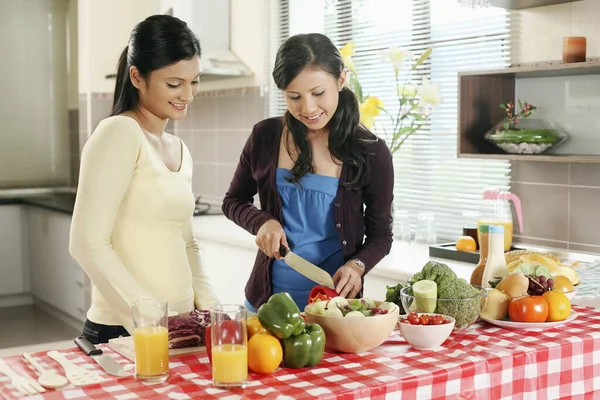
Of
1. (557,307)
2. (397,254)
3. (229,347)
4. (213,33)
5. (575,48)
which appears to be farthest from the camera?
(213,33)

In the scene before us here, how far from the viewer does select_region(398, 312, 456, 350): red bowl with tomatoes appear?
1622 millimetres

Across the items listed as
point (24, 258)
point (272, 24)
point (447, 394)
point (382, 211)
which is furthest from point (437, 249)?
point (24, 258)

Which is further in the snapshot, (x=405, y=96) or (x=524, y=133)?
(x=405, y=96)

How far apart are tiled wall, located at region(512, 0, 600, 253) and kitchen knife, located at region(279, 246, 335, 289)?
1.31m

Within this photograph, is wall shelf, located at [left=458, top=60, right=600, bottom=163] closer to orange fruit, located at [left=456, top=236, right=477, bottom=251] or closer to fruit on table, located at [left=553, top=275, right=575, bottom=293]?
orange fruit, located at [left=456, top=236, right=477, bottom=251]

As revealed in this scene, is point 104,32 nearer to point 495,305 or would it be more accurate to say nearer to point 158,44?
point 158,44

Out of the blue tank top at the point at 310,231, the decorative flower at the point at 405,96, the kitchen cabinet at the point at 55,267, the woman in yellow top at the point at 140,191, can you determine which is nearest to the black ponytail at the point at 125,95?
the woman in yellow top at the point at 140,191

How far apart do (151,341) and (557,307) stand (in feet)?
3.22

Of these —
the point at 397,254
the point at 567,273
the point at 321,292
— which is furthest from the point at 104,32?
the point at 567,273

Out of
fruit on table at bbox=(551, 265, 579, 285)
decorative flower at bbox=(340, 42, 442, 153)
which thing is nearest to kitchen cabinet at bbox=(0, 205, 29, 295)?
decorative flower at bbox=(340, 42, 442, 153)

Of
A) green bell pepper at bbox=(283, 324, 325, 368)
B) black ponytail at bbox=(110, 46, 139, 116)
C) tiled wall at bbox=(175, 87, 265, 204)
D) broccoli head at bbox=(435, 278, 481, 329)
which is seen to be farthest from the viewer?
tiled wall at bbox=(175, 87, 265, 204)

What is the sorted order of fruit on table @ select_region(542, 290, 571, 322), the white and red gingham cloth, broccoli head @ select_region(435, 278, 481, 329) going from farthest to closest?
fruit on table @ select_region(542, 290, 571, 322), broccoli head @ select_region(435, 278, 481, 329), the white and red gingham cloth

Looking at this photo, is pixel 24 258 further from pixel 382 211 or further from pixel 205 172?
pixel 382 211

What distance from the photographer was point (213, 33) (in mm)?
4605
